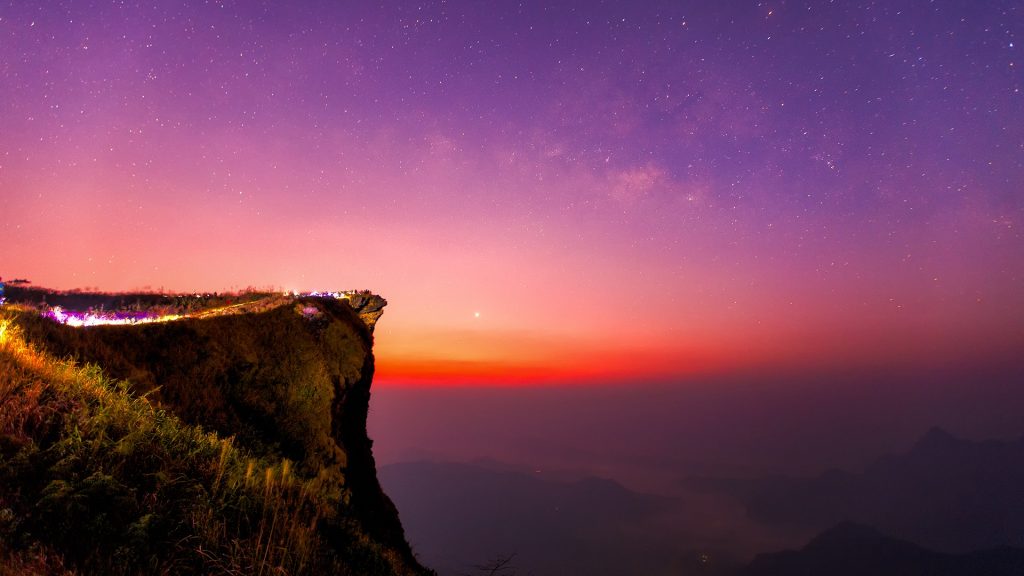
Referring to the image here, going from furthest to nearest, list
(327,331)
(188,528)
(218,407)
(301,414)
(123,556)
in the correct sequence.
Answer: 1. (327,331)
2. (301,414)
3. (218,407)
4. (188,528)
5. (123,556)

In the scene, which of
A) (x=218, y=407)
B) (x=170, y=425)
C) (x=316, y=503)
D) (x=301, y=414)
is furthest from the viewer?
(x=301, y=414)

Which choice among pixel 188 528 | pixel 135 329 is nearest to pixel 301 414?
pixel 135 329

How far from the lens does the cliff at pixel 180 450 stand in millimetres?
3701

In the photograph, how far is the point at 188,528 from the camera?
4094 mm

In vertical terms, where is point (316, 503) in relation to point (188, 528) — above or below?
below

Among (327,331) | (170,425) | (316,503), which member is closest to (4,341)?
(170,425)

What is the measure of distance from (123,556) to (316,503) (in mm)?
2758

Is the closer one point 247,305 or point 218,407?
point 218,407

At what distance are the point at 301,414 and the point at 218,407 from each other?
1.87 metres

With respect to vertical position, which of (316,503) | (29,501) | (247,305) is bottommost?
(316,503)

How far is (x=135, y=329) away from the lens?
31.2ft

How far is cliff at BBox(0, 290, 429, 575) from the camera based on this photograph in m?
3.70

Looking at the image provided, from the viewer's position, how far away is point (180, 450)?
5332 millimetres

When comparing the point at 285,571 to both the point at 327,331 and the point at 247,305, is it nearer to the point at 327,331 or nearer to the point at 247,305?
the point at 327,331
